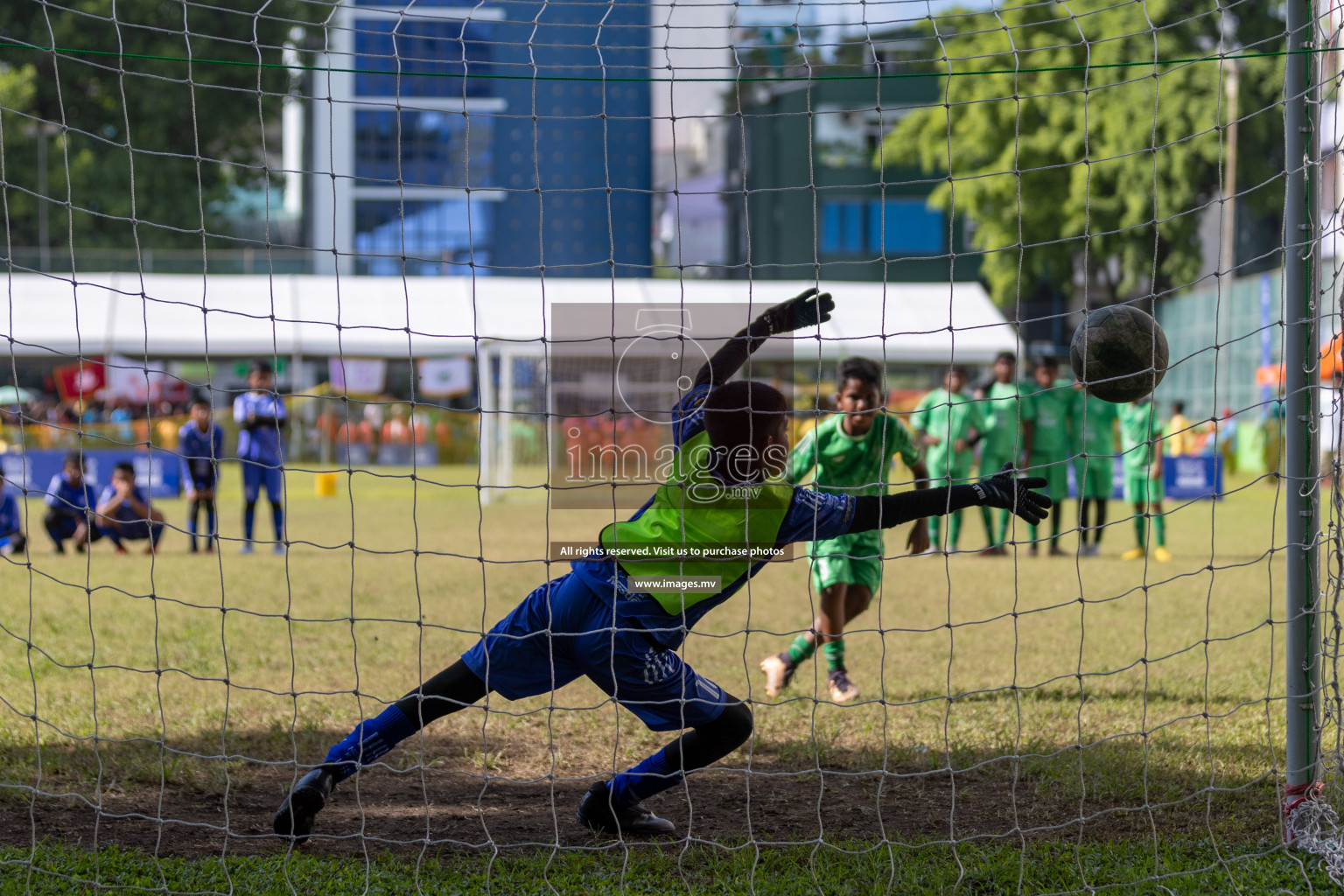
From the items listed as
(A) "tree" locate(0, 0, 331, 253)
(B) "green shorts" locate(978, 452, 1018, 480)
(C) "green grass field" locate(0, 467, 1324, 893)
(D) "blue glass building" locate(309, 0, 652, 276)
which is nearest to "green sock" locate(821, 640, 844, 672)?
(C) "green grass field" locate(0, 467, 1324, 893)

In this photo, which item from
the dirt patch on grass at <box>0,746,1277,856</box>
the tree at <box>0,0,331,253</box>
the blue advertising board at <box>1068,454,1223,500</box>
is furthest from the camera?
the tree at <box>0,0,331,253</box>

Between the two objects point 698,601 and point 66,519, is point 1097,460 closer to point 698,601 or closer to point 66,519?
point 698,601

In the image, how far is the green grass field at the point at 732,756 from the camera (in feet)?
11.5

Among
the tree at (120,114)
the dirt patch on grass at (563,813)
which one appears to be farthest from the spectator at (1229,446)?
the tree at (120,114)

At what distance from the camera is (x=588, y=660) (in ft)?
11.3

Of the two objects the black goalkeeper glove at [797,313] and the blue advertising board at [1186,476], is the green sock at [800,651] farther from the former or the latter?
the blue advertising board at [1186,476]

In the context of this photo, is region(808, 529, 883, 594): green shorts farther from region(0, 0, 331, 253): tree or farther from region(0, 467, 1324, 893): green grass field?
region(0, 0, 331, 253): tree

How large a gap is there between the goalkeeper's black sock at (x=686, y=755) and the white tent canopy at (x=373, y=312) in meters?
16.3

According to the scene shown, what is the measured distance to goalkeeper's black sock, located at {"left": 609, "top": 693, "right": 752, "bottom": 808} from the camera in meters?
3.53

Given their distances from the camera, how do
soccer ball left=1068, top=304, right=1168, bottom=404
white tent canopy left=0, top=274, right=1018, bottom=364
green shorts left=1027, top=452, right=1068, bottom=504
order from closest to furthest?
soccer ball left=1068, top=304, right=1168, bottom=404 < green shorts left=1027, top=452, right=1068, bottom=504 < white tent canopy left=0, top=274, right=1018, bottom=364

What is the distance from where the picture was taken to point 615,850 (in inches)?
145

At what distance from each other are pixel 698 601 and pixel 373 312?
Result: 18914 millimetres

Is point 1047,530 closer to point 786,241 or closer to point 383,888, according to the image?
point 383,888

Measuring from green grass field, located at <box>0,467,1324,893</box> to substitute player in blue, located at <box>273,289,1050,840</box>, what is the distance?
7.5 inches
